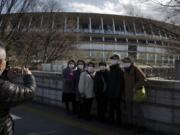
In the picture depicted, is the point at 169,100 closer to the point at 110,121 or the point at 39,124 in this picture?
the point at 110,121

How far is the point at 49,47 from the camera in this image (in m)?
39.5

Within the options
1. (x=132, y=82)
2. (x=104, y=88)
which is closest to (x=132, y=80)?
Answer: (x=132, y=82)

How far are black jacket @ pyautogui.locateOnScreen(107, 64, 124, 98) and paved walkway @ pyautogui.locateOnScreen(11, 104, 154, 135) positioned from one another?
2.56 feet

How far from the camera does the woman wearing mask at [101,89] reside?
11227mm

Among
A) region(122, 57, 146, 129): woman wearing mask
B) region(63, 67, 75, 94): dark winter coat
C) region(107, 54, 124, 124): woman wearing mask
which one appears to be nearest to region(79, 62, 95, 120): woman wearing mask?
region(107, 54, 124, 124): woman wearing mask

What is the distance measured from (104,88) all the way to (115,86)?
1.86 feet

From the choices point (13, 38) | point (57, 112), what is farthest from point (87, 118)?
point (13, 38)

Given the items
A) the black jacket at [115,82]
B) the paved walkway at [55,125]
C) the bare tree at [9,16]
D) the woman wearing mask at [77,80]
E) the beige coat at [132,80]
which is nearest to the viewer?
the beige coat at [132,80]

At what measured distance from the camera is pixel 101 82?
11.2 meters

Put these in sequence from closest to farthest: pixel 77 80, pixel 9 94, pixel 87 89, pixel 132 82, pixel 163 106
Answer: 1. pixel 9 94
2. pixel 163 106
3. pixel 132 82
4. pixel 87 89
5. pixel 77 80

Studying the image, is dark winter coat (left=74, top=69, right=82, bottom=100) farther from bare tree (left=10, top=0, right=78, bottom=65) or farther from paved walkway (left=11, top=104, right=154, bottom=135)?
bare tree (left=10, top=0, right=78, bottom=65)

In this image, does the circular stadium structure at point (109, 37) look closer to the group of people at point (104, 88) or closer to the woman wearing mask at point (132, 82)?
the group of people at point (104, 88)

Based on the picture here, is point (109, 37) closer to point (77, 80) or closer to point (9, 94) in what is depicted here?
point (77, 80)

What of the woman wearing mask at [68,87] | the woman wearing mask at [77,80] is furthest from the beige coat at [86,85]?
the woman wearing mask at [68,87]
